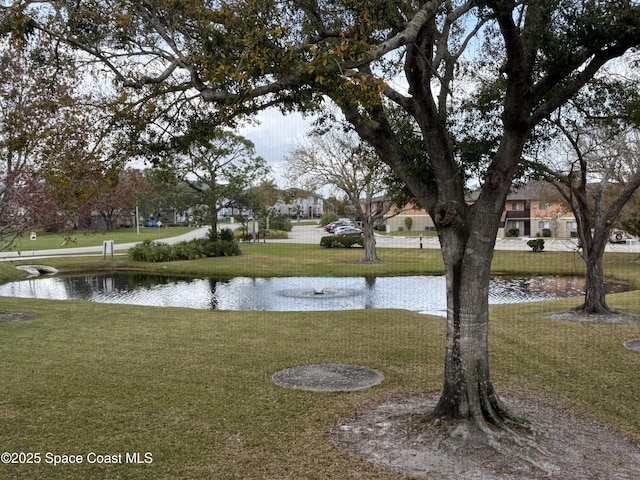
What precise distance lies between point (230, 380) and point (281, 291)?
1246 centimetres

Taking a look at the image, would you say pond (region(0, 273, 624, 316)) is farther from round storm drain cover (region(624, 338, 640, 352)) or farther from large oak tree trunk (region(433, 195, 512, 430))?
large oak tree trunk (region(433, 195, 512, 430))

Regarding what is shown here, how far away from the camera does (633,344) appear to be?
33.5ft

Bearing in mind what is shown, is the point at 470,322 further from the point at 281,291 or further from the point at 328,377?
the point at 281,291

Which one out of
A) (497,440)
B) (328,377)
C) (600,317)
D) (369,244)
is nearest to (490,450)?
(497,440)

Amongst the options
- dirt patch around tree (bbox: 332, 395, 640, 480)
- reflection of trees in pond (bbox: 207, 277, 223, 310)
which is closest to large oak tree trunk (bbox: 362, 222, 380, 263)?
reflection of trees in pond (bbox: 207, 277, 223, 310)

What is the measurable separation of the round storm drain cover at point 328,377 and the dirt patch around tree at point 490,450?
1262mm

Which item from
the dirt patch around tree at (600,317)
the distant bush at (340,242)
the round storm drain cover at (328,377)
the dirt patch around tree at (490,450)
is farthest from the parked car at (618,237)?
the dirt patch around tree at (490,450)

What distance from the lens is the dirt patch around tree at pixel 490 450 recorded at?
16.2 ft

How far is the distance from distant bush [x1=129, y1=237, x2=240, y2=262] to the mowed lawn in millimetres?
16480

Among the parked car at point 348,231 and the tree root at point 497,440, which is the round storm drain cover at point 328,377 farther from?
the parked car at point 348,231

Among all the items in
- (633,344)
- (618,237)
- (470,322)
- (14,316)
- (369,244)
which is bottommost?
(633,344)

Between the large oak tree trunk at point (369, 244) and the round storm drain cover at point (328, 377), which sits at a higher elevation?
the large oak tree trunk at point (369, 244)

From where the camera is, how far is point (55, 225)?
13359 mm

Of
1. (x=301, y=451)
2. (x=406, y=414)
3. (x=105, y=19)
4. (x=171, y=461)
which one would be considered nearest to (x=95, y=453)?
(x=171, y=461)
